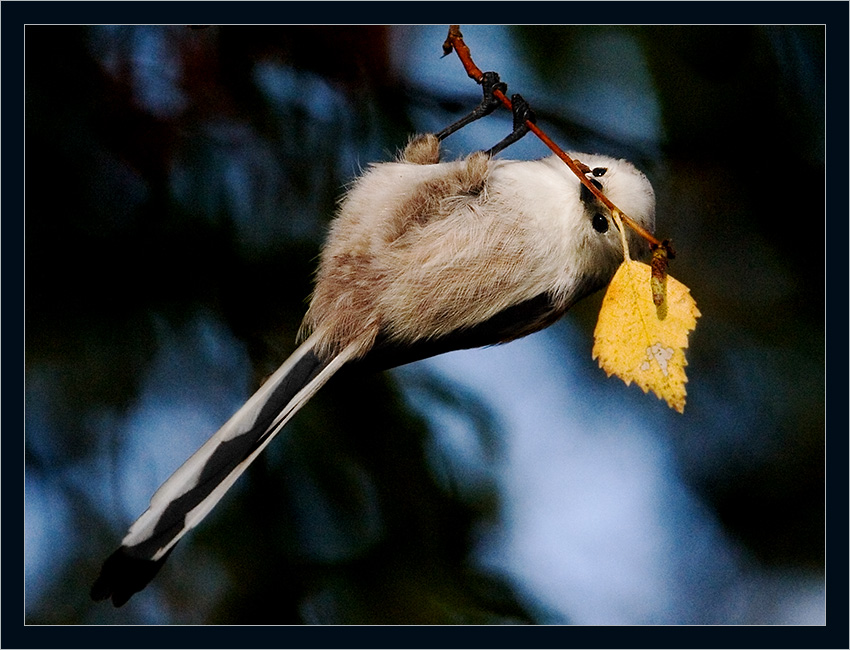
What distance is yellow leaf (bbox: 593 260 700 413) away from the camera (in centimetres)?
106

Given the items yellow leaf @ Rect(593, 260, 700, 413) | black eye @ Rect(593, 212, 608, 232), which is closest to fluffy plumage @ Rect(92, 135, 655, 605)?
black eye @ Rect(593, 212, 608, 232)

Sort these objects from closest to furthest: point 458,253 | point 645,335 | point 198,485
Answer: point 645,335 → point 198,485 → point 458,253

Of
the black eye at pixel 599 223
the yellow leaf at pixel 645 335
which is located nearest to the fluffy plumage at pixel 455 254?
the black eye at pixel 599 223

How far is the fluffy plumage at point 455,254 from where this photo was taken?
1.36 m

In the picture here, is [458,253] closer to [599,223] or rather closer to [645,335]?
[599,223]

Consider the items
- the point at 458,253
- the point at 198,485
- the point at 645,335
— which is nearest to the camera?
the point at 645,335

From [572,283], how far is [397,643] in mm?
695

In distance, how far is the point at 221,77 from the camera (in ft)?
5.48

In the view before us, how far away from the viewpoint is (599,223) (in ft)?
4.53

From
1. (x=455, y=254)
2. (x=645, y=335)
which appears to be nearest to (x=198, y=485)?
(x=455, y=254)

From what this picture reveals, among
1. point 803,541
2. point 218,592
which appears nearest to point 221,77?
point 218,592

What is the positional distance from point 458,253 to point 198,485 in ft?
1.74

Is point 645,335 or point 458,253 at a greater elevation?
point 458,253

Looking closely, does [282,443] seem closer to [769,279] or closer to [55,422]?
[55,422]
